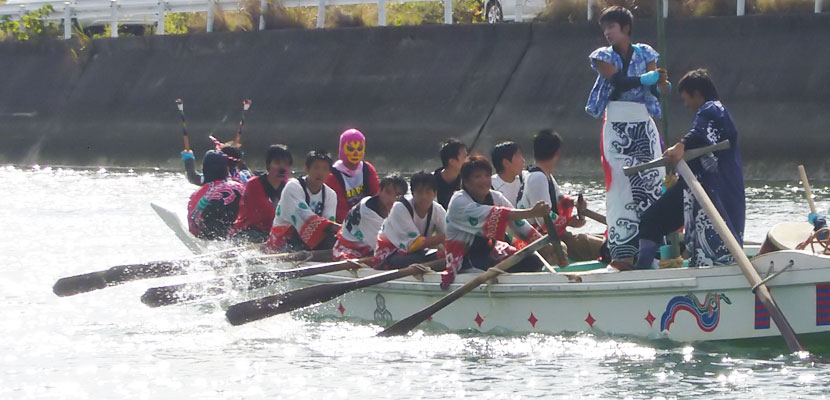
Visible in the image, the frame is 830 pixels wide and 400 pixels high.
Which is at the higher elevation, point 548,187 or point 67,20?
point 67,20

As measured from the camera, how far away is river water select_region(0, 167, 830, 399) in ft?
27.1

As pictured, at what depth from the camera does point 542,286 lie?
9.09 m

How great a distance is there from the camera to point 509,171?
10164 millimetres

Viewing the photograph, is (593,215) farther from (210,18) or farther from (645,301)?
(210,18)

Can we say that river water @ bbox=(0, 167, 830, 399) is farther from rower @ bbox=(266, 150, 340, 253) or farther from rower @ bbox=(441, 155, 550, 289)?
rower @ bbox=(266, 150, 340, 253)

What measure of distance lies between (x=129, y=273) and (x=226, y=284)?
3.29ft

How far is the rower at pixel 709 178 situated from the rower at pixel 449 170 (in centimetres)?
193

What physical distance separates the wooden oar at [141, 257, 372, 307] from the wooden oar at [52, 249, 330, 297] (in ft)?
1.21

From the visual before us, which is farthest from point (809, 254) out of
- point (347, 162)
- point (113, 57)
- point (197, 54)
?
point (113, 57)

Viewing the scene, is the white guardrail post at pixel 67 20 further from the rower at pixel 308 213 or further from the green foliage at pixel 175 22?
the rower at pixel 308 213

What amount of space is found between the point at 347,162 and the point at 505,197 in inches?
82.0

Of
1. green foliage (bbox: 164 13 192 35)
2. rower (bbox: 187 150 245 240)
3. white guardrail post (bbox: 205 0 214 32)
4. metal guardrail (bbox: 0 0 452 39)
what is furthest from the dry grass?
rower (bbox: 187 150 245 240)

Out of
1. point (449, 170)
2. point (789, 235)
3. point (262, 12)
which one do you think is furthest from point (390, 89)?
point (789, 235)

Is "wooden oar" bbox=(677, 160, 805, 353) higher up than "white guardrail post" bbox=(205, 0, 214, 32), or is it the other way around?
"white guardrail post" bbox=(205, 0, 214, 32)
